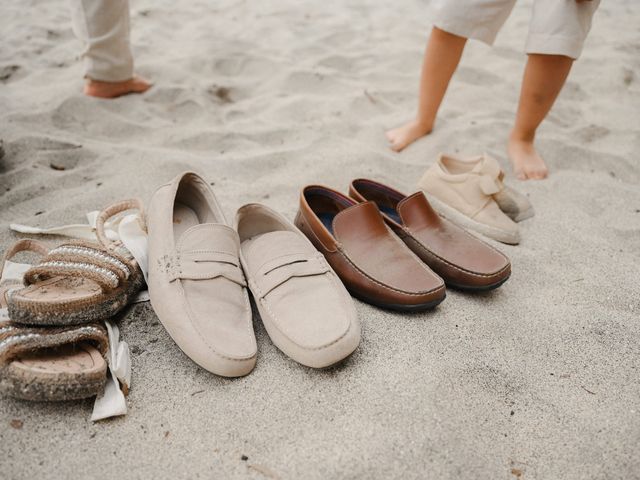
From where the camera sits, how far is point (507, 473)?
94 cm

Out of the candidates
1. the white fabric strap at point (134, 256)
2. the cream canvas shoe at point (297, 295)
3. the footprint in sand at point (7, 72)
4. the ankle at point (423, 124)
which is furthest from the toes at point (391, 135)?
the footprint in sand at point (7, 72)

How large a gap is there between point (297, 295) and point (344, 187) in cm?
88

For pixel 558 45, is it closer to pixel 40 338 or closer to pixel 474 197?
pixel 474 197

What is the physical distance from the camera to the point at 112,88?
2.46 metres

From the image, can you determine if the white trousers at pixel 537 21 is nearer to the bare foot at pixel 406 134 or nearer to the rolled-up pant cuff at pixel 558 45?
the rolled-up pant cuff at pixel 558 45

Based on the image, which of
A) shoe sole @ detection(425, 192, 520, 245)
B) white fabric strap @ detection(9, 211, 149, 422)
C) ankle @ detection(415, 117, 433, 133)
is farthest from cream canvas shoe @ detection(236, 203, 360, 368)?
ankle @ detection(415, 117, 433, 133)

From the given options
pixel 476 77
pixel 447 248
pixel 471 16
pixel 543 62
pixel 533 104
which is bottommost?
pixel 447 248

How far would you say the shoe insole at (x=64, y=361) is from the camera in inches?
37.3

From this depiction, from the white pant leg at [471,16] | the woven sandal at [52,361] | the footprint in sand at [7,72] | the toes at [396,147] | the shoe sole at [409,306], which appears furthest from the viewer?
the footprint in sand at [7,72]

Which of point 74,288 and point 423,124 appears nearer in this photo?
point 74,288

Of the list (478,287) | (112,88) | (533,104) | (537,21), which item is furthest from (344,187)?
(112,88)

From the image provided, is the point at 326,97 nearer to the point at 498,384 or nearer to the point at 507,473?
the point at 498,384

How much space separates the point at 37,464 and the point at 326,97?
7.38 ft

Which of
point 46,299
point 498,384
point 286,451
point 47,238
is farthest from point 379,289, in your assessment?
point 47,238
